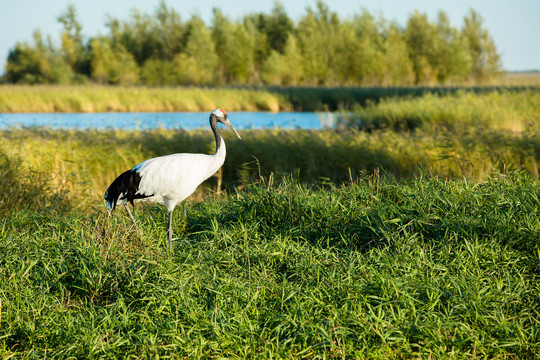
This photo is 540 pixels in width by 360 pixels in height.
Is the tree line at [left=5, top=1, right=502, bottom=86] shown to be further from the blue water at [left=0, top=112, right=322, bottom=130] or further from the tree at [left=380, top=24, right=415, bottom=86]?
the blue water at [left=0, top=112, right=322, bottom=130]

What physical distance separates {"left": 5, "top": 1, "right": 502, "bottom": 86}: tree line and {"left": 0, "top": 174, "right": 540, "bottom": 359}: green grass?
135ft

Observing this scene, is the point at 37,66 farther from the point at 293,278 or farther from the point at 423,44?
the point at 293,278

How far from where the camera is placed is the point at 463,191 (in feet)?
16.3

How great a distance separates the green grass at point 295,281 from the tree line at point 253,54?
135 feet

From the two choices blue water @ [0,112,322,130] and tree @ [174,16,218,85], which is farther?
tree @ [174,16,218,85]

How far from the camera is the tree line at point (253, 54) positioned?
45.9 m

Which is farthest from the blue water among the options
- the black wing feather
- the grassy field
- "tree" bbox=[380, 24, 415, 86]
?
"tree" bbox=[380, 24, 415, 86]

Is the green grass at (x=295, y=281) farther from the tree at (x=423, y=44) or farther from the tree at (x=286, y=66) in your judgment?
the tree at (x=423, y=44)

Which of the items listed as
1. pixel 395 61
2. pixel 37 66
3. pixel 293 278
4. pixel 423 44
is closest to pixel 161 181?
pixel 293 278

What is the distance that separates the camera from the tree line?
4588 centimetres

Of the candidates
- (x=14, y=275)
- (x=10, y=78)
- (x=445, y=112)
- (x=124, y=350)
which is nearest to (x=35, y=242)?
(x=14, y=275)

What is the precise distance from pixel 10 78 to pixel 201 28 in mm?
19675

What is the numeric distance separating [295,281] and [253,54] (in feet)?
156

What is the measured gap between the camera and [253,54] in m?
49.5
